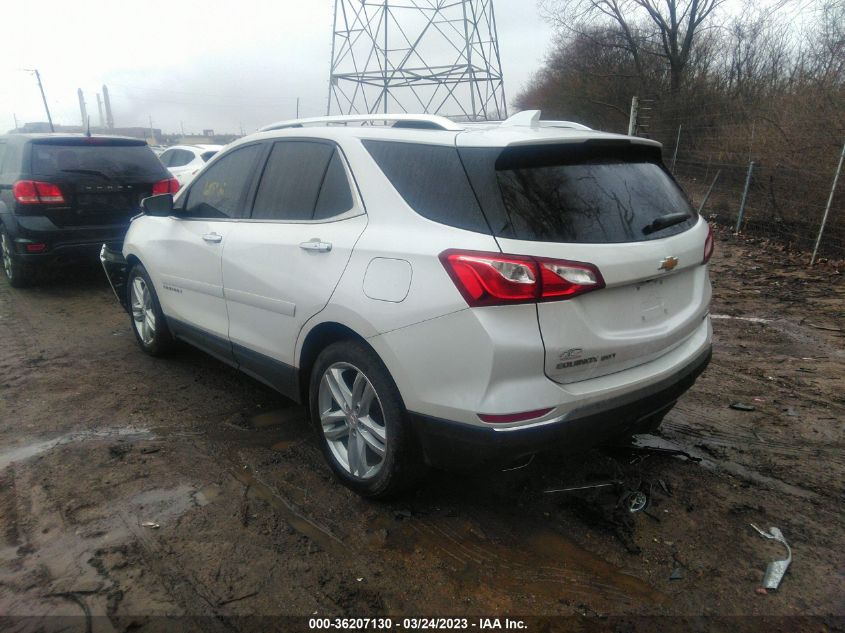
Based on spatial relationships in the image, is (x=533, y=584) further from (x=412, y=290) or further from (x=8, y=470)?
(x=8, y=470)

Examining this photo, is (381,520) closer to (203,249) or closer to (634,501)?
(634,501)

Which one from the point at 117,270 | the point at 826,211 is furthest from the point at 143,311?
the point at 826,211

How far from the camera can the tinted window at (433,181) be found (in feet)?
7.75

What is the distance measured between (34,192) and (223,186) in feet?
12.5

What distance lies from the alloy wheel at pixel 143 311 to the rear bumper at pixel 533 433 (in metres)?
3.14

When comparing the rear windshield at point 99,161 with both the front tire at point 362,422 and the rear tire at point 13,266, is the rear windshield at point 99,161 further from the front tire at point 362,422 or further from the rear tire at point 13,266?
the front tire at point 362,422

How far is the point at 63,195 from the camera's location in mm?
6469

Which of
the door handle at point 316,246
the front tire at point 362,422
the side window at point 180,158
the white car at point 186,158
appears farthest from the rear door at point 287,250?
the side window at point 180,158

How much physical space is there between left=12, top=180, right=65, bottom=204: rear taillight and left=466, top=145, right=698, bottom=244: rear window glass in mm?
5818

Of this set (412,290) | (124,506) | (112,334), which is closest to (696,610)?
(412,290)

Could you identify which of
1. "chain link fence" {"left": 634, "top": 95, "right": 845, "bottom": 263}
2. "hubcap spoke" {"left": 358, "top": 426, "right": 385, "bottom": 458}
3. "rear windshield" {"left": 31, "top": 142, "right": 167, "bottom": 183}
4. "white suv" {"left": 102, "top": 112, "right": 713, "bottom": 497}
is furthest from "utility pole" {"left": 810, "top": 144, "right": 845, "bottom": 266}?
"rear windshield" {"left": 31, "top": 142, "right": 167, "bottom": 183}

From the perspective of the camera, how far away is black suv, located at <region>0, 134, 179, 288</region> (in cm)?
641

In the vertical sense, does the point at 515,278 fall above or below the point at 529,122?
below

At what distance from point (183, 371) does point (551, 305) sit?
3.39 m
